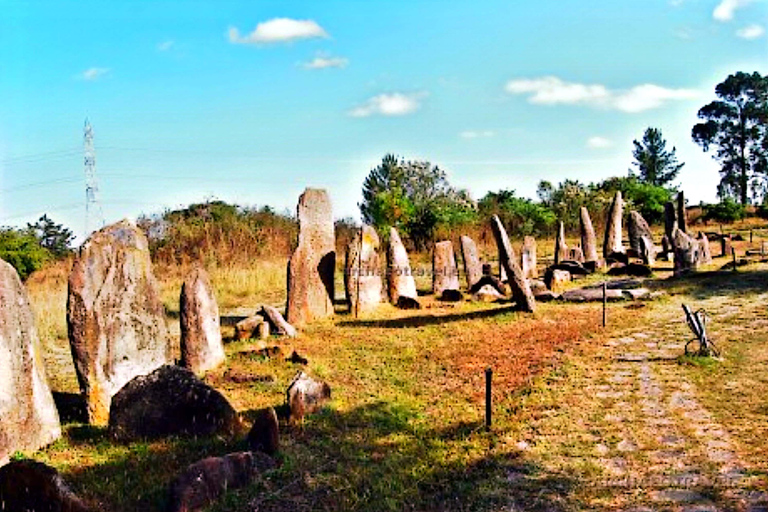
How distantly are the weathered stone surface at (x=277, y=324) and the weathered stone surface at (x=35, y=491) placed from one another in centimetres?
847

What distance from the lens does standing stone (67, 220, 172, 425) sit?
369 inches

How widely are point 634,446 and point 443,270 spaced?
39.8ft

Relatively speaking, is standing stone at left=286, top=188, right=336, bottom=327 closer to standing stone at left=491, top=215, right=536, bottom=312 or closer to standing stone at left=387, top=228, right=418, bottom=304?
standing stone at left=387, top=228, right=418, bottom=304

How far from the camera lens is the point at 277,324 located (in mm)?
14430

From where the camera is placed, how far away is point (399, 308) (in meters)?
17.9

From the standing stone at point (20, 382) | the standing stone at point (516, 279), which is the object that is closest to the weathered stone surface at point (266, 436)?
the standing stone at point (20, 382)

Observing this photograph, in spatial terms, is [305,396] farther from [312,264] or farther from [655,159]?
[655,159]

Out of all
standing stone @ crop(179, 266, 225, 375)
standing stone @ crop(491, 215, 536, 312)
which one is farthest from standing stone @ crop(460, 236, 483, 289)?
standing stone @ crop(179, 266, 225, 375)

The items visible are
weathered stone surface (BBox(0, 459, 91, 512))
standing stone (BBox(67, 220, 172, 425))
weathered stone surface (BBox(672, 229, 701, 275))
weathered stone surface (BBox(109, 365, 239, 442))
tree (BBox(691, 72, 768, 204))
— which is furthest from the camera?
tree (BBox(691, 72, 768, 204))

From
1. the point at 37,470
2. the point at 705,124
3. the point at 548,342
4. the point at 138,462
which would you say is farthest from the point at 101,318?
the point at 705,124

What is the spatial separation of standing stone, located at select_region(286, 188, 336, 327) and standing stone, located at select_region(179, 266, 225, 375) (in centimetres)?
396

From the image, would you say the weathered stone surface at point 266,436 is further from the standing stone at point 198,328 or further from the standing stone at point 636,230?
the standing stone at point 636,230

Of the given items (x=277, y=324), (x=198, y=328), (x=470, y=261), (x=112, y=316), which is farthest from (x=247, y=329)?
(x=470, y=261)

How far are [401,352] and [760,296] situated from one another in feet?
28.9
